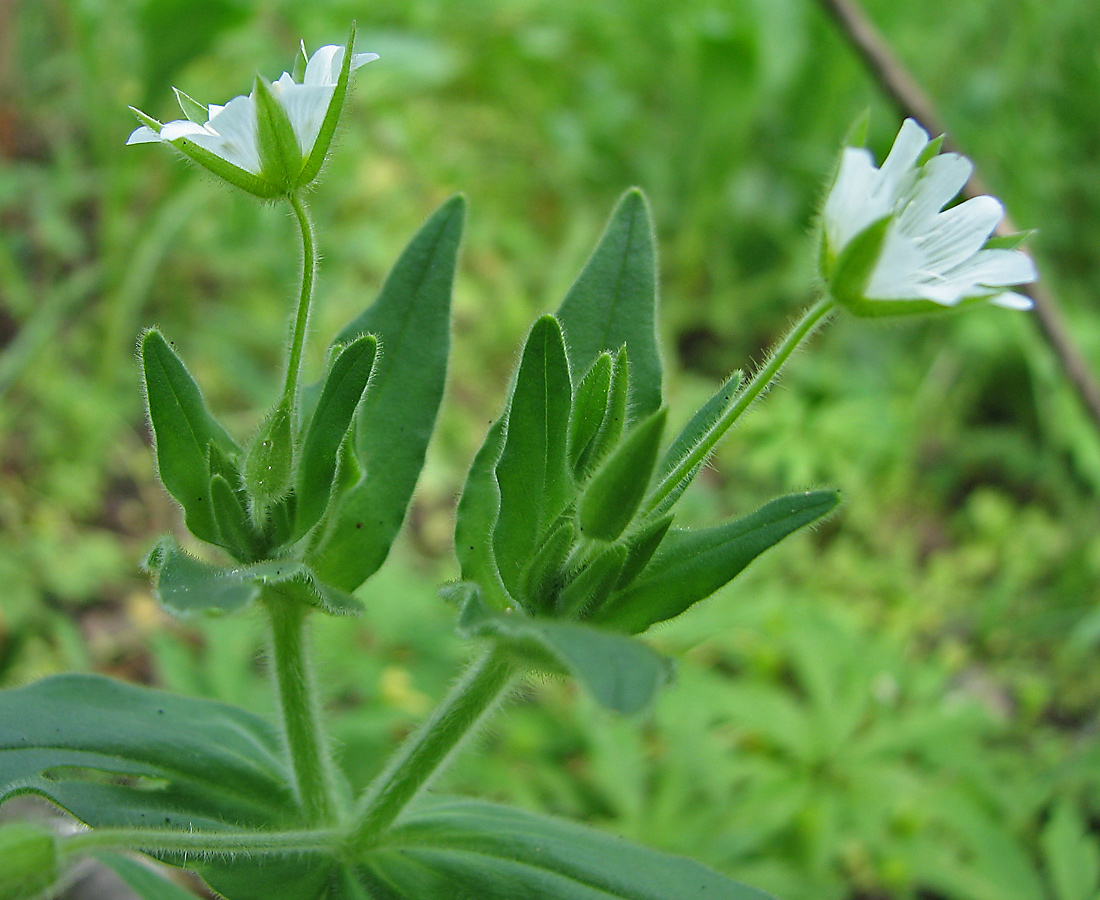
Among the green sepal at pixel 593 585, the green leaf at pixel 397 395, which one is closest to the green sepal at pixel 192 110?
the green leaf at pixel 397 395

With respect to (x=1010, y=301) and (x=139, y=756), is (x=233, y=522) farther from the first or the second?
(x=1010, y=301)

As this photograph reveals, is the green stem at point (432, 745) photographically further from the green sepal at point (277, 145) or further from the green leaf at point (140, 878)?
the green sepal at point (277, 145)

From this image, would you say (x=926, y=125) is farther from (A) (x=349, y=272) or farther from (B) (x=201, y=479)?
(A) (x=349, y=272)

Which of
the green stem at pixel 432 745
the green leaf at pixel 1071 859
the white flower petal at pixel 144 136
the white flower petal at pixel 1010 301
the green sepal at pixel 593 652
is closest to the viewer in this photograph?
the green sepal at pixel 593 652

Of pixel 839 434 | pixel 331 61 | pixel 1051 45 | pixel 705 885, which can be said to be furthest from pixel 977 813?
pixel 1051 45

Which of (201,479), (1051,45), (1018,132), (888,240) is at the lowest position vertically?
(888,240)

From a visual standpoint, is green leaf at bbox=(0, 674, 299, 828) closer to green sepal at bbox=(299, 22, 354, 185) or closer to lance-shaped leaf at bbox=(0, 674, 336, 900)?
lance-shaped leaf at bbox=(0, 674, 336, 900)

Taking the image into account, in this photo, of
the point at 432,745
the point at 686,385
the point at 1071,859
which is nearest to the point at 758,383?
the point at 432,745
